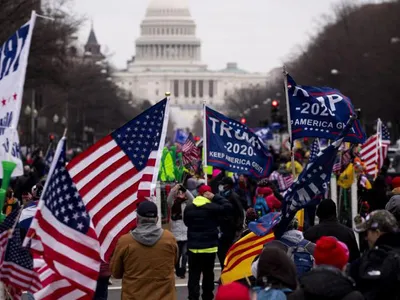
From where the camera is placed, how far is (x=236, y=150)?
19.0 meters

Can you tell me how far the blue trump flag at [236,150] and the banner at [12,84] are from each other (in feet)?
23.6

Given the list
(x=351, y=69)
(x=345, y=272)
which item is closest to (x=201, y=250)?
(x=345, y=272)

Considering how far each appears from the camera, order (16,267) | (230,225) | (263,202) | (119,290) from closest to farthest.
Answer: (16,267) → (263,202) → (119,290) → (230,225)

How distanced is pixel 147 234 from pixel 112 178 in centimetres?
61

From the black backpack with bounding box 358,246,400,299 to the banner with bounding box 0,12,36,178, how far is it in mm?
2444

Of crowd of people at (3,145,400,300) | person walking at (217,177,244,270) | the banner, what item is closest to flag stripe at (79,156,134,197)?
crowd of people at (3,145,400,300)

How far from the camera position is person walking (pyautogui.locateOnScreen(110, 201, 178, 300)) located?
1214 cm

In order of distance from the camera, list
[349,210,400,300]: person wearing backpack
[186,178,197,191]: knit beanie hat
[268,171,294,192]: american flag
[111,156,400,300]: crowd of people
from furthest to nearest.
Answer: [268,171,294,192]: american flag, [186,178,197,191]: knit beanie hat, [349,210,400,300]: person wearing backpack, [111,156,400,300]: crowd of people

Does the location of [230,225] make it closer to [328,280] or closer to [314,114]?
[314,114]

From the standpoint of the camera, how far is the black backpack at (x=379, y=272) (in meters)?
10.3

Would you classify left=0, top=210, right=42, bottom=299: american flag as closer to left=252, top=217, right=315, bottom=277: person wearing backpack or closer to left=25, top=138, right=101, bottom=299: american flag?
left=25, top=138, right=101, bottom=299: american flag

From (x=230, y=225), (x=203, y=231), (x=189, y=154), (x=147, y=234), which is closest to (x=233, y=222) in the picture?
(x=230, y=225)

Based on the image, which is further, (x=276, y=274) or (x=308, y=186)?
(x=308, y=186)

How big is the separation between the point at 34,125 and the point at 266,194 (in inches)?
1785
